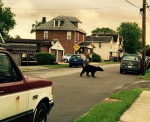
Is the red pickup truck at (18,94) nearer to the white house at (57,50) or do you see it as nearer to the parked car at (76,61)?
the parked car at (76,61)

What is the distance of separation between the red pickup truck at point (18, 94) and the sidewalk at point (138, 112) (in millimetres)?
2901

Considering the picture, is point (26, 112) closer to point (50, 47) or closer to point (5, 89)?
point (5, 89)

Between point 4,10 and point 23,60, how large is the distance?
5165 centimetres

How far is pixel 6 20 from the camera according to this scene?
96.4 meters

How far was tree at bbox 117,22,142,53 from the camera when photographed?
147000 mm

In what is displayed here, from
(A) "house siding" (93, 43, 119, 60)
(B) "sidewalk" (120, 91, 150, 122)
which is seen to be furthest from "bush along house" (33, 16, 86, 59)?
(B) "sidewalk" (120, 91, 150, 122)

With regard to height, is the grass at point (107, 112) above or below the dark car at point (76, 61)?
below

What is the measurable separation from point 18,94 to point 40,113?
142 centimetres

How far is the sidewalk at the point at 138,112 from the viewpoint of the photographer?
1083 centimetres

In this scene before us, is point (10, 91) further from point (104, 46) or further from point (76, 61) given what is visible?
point (104, 46)

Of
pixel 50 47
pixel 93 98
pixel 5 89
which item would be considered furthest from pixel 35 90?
pixel 50 47

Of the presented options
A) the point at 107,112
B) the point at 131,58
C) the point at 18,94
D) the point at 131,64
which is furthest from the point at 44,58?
the point at 18,94

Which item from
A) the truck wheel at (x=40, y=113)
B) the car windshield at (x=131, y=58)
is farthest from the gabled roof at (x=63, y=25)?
the truck wheel at (x=40, y=113)

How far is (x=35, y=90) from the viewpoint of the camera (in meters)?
8.14
